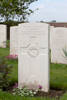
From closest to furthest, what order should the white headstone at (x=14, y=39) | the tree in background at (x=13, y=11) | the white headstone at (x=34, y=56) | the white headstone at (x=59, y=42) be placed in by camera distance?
the white headstone at (x=34, y=56) < the white headstone at (x=59, y=42) < the white headstone at (x=14, y=39) < the tree in background at (x=13, y=11)

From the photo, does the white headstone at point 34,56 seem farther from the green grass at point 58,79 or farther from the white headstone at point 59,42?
the white headstone at point 59,42

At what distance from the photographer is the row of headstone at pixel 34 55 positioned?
4.96 m

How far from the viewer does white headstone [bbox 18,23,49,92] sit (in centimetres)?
496

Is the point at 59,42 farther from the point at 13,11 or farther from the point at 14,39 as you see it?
the point at 13,11

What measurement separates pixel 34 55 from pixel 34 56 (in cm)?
2

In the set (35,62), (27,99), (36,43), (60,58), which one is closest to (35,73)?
(35,62)

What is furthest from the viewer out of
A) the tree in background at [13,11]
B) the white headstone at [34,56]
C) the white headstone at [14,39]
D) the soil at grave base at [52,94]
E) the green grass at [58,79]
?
the tree in background at [13,11]

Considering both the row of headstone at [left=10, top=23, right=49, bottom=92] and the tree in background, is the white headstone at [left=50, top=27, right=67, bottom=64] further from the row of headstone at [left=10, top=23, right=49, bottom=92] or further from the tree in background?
the tree in background

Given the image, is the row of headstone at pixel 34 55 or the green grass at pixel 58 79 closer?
the row of headstone at pixel 34 55

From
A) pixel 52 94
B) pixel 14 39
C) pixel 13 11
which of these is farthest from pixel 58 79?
pixel 13 11

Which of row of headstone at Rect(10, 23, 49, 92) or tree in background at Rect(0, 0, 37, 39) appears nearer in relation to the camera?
row of headstone at Rect(10, 23, 49, 92)

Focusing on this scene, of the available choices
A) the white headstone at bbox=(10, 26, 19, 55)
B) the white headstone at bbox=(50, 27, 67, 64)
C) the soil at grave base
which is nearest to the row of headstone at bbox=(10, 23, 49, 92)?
the soil at grave base

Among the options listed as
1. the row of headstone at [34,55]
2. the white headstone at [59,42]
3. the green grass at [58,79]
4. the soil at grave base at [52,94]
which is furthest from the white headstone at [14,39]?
the soil at grave base at [52,94]

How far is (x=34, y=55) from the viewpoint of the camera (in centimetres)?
506
